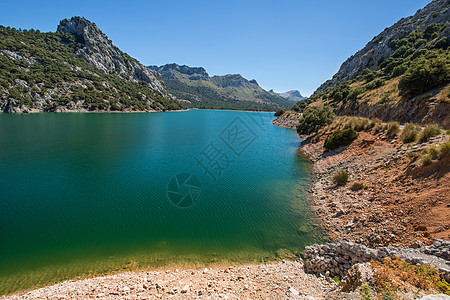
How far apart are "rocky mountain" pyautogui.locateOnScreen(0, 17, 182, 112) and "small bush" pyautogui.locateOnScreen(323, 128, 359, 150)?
4764 inches

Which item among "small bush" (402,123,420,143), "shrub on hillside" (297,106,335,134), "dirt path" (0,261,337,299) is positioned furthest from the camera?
"shrub on hillside" (297,106,335,134)

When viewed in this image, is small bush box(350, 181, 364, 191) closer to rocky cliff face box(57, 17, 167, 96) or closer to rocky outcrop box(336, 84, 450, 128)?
rocky outcrop box(336, 84, 450, 128)

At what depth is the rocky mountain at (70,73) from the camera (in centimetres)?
9369

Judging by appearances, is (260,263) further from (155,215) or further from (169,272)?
(155,215)

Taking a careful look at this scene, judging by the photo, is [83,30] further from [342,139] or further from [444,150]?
[444,150]

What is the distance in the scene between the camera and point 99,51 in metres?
167

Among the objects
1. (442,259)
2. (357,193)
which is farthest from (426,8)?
(442,259)

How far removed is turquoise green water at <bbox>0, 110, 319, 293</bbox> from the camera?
1105 cm

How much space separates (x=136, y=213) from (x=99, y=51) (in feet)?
679

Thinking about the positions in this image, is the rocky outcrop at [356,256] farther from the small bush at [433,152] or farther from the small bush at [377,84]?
the small bush at [377,84]

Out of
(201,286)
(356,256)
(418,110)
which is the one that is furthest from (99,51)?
(356,256)

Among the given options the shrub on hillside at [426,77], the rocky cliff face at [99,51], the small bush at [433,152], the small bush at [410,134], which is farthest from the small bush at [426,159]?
the rocky cliff face at [99,51]

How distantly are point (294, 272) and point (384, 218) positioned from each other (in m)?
7.35

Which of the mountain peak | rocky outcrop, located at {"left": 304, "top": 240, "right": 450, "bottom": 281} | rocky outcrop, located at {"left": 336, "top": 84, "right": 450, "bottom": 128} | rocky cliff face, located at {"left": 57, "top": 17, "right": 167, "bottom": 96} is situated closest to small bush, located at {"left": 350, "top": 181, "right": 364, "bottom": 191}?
rocky outcrop, located at {"left": 304, "top": 240, "right": 450, "bottom": 281}
